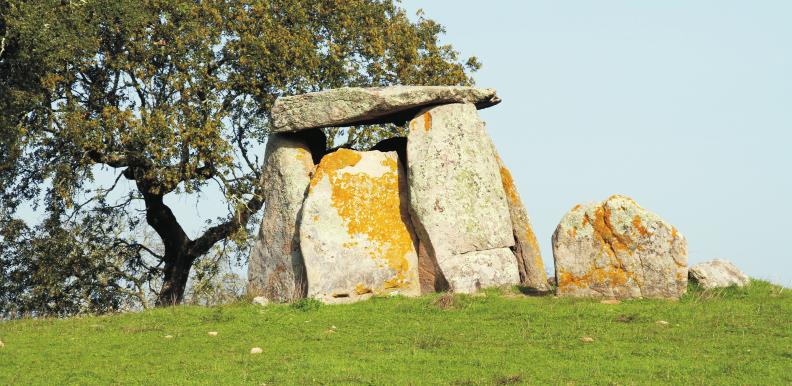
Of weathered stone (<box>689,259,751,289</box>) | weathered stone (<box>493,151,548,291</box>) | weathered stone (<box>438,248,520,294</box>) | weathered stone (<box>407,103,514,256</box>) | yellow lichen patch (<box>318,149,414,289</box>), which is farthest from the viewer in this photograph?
weathered stone (<box>493,151,548,291</box>)

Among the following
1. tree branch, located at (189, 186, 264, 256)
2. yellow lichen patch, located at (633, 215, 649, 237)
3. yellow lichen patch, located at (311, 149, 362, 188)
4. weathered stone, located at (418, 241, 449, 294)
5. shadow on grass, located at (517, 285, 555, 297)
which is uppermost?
yellow lichen patch, located at (311, 149, 362, 188)

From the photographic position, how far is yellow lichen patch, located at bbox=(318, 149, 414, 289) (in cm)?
2309

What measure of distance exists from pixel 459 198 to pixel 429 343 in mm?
7008

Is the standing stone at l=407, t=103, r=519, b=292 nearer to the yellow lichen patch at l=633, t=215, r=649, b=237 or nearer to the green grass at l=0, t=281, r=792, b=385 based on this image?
the green grass at l=0, t=281, r=792, b=385

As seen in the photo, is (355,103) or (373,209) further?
(355,103)

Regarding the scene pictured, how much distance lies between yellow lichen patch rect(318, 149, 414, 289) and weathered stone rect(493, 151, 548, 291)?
110 inches

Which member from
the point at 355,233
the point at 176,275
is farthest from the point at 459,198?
the point at 176,275

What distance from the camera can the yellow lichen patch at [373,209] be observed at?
23.1 meters

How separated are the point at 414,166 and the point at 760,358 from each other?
9.92 m

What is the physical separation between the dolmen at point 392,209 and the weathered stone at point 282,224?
1.1 inches

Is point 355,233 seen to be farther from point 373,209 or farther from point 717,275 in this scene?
point 717,275

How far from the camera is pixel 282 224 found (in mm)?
24250

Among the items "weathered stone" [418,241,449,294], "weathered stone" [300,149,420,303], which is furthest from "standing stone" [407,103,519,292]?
"weathered stone" [300,149,420,303]

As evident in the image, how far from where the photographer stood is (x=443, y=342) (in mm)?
16906
